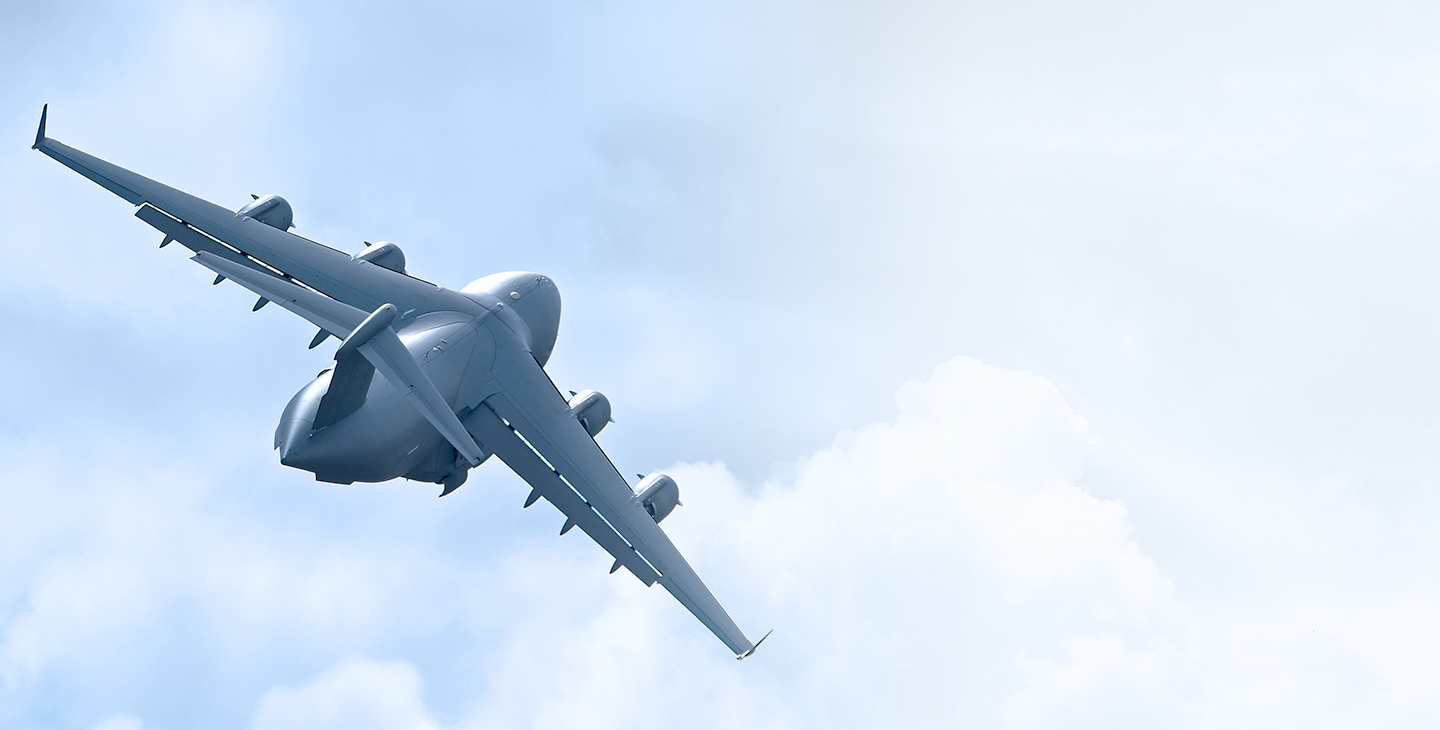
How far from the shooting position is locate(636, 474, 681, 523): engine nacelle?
4666 centimetres

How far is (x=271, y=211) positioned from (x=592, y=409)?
1787 cm

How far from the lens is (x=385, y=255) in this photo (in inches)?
2064

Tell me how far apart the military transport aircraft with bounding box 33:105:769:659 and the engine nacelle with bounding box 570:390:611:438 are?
7cm

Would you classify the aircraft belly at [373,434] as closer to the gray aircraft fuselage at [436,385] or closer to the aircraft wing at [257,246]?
the gray aircraft fuselage at [436,385]

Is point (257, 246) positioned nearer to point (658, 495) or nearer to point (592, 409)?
point (592, 409)

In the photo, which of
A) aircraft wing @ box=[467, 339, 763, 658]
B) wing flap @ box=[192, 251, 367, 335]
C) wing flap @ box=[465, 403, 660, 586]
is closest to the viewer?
wing flap @ box=[192, 251, 367, 335]

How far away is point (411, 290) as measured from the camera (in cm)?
4916

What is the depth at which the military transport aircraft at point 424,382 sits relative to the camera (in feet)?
131

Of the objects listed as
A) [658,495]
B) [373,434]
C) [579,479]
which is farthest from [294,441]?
[658,495]

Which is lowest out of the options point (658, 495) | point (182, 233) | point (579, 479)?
point (182, 233)

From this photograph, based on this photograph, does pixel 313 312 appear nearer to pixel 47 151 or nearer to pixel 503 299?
pixel 503 299

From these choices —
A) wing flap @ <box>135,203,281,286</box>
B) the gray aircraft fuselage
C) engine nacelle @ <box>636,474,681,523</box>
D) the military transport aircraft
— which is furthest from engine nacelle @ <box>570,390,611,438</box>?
wing flap @ <box>135,203,281,286</box>

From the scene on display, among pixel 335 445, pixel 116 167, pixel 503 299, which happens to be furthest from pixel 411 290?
pixel 116 167

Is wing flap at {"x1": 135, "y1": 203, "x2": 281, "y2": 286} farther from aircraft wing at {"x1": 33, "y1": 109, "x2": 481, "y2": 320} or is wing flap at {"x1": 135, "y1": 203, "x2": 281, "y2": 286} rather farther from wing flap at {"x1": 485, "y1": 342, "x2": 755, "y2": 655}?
wing flap at {"x1": 485, "y1": 342, "x2": 755, "y2": 655}
